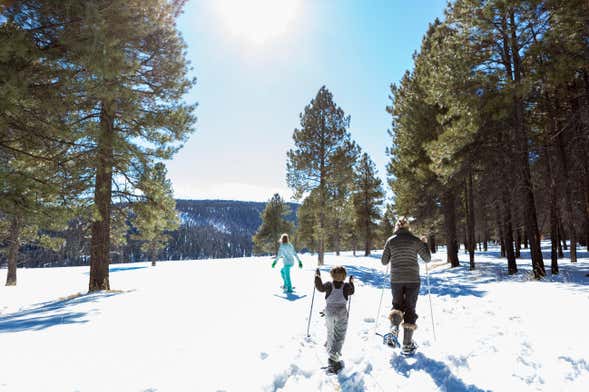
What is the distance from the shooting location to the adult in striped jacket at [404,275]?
5027 millimetres

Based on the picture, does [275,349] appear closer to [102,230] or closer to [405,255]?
[405,255]

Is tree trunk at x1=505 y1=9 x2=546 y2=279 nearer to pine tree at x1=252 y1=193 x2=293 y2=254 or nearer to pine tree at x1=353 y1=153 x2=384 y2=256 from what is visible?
pine tree at x1=353 y1=153 x2=384 y2=256

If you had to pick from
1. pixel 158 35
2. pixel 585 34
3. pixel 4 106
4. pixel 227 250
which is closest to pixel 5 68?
pixel 4 106

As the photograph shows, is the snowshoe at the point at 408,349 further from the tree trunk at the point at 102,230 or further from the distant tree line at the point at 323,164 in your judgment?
the distant tree line at the point at 323,164

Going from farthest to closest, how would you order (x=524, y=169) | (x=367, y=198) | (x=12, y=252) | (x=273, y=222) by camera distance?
(x=273, y=222) → (x=367, y=198) → (x=12, y=252) → (x=524, y=169)

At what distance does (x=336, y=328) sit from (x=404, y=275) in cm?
150

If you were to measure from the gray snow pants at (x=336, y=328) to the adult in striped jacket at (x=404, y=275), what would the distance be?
3.45 ft

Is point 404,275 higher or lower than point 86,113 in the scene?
lower

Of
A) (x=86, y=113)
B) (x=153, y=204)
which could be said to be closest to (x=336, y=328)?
(x=153, y=204)

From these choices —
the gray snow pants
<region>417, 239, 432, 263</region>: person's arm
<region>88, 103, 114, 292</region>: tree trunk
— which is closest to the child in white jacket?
the gray snow pants

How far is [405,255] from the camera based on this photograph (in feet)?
17.0

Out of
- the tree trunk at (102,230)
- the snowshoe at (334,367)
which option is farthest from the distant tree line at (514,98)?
the tree trunk at (102,230)

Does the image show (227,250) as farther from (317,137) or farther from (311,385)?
(311,385)

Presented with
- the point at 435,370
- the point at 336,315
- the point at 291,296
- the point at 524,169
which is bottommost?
the point at 291,296
